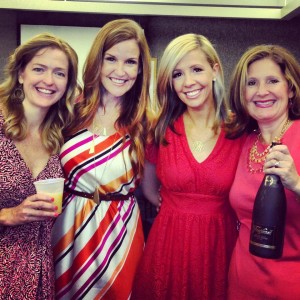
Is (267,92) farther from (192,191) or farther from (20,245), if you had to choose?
(20,245)

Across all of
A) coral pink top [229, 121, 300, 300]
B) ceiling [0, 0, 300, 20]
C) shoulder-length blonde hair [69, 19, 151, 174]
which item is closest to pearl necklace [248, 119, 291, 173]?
coral pink top [229, 121, 300, 300]

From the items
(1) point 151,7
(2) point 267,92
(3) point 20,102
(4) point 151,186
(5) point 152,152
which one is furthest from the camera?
(1) point 151,7

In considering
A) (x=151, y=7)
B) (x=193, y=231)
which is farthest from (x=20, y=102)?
(x=151, y=7)

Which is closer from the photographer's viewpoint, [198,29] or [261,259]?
[261,259]

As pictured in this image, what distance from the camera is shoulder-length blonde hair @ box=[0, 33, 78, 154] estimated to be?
1545 mm

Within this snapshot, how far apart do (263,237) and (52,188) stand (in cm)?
69

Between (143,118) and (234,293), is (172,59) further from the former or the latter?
(234,293)

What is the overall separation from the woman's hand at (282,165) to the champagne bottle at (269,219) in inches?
3.0

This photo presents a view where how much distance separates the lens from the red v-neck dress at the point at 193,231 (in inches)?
65.7

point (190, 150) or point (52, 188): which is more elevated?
point (190, 150)

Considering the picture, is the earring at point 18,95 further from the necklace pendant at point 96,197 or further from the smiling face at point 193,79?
the smiling face at point 193,79

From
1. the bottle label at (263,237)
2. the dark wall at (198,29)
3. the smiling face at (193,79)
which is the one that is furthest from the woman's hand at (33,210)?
the dark wall at (198,29)

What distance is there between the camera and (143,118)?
6.20 ft

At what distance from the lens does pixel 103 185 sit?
1.70m
